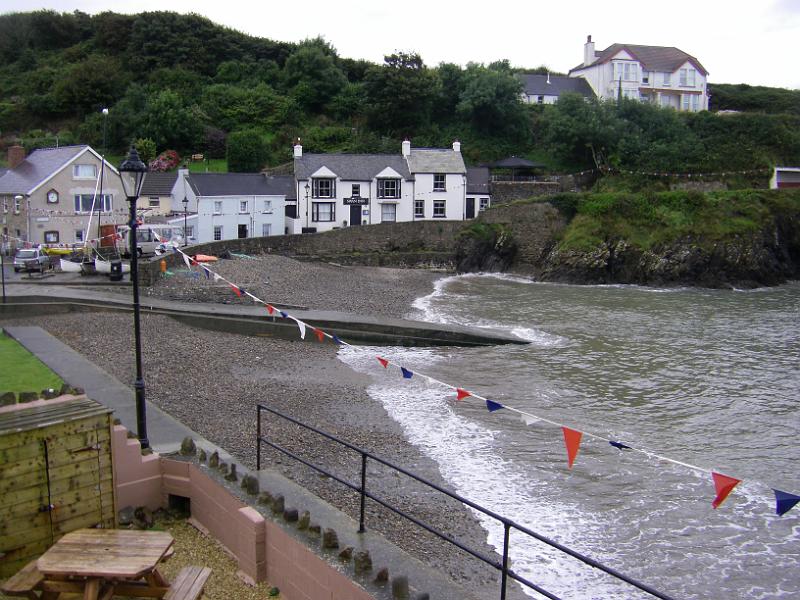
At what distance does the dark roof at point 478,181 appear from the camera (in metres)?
52.5

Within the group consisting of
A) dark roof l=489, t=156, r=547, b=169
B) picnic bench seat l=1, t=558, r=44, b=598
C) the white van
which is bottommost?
picnic bench seat l=1, t=558, r=44, b=598

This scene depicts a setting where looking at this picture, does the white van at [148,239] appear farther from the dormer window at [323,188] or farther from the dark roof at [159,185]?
the dormer window at [323,188]

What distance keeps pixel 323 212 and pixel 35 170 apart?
59.1 ft

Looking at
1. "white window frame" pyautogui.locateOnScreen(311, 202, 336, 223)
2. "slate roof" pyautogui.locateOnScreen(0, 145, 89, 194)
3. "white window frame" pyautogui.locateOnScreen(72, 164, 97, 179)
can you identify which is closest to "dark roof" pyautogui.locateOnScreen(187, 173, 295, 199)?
"white window frame" pyautogui.locateOnScreen(311, 202, 336, 223)

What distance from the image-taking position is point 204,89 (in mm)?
68250

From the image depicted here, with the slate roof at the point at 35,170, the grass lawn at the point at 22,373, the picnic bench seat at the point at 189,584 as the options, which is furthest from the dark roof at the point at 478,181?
the picnic bench seat at the point at 189,584

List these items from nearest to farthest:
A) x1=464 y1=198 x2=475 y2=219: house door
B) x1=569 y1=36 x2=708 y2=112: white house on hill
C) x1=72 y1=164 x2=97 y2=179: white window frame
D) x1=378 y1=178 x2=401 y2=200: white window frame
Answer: x1=72 y1=164 x2=97 y2=179: white window frame
x1=378 y1=178 x2=401 y2=200: white window frame
x1=464 y1=198 x2=475 y2=219: house door
x1=569 y1=36 x2=708 y2=112: white house on hill

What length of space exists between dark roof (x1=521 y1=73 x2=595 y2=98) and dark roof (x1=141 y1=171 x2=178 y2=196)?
4008 cm

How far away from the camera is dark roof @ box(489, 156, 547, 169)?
5719 centimetres

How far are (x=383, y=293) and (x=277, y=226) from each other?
15977 mm

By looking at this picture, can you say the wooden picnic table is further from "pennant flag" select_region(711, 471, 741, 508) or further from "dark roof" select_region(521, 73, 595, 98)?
"dark roof" select_region(521, 73, 595, 98)

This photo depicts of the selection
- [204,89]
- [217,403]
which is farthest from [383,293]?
[204,89]

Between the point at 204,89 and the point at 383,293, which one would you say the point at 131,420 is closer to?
the point at 383,293

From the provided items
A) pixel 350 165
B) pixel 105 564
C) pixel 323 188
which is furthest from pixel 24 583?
pixel 350 165
